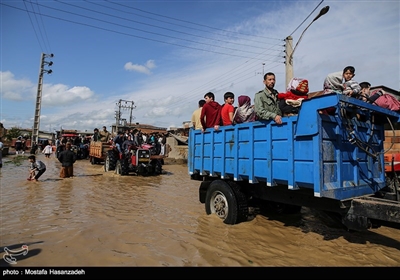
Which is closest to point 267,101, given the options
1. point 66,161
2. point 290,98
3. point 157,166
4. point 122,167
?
point 290,98

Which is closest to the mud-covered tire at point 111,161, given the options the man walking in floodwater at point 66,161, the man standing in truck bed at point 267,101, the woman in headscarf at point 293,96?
the man walking in floodwater at point 66,161

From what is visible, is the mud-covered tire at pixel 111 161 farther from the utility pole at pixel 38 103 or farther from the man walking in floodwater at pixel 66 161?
the utility pole at pixel 38 103

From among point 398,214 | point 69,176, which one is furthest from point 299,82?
point 69,176

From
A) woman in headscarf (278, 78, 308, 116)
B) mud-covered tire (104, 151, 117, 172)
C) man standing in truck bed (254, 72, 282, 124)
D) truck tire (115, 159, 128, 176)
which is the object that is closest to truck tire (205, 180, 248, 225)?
man standing in truck bed (254, 72, 282, 124)

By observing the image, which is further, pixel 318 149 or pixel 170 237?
pixel 170 237

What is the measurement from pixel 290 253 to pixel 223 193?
1.53m

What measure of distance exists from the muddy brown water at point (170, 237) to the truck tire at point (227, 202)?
5.7 inches

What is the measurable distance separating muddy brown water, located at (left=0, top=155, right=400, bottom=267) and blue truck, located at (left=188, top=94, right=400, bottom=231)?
0.51 m

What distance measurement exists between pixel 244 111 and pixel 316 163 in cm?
177

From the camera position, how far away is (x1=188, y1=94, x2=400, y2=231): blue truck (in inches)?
119

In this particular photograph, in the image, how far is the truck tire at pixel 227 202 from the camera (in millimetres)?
4324

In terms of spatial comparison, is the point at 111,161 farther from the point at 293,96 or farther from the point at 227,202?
the point at 293,96

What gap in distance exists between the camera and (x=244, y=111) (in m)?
4.45
